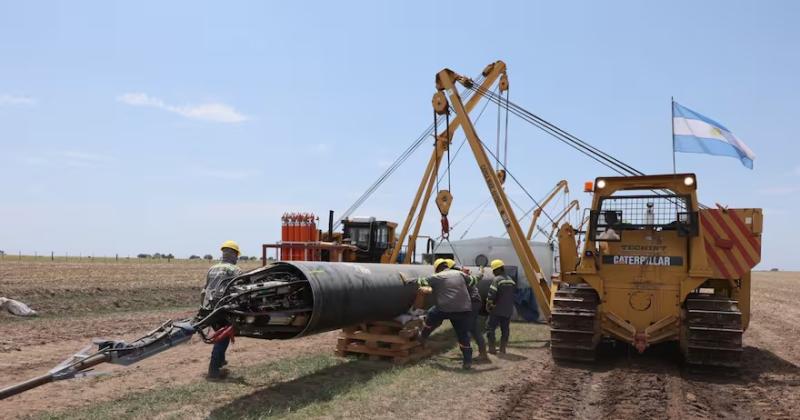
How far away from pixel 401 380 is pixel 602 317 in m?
4.00

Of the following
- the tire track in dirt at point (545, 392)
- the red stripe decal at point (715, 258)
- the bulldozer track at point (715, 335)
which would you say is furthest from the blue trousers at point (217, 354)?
the red stripe decal at point (715, 258)

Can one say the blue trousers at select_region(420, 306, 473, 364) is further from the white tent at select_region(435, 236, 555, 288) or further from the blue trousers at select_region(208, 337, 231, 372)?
the white tent at select_region(435, 236, 555, 288)

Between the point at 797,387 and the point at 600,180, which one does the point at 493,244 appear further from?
the point at 797,387

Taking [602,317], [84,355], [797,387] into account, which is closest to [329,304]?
[84,355]

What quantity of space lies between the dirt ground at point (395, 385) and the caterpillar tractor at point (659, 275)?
2.02ft

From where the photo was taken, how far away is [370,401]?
308 inches

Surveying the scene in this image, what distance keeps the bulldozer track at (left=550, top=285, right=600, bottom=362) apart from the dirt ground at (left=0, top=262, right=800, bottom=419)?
28 centimetres

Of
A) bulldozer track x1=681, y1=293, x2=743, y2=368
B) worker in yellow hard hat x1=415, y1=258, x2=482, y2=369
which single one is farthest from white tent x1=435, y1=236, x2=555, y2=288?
bulldozer track x1=681, y1=293, x2=743, y2=368

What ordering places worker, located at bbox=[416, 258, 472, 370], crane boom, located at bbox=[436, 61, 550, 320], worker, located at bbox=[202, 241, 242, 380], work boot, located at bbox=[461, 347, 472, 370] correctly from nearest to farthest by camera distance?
worker, located at bbox=[202, 241, 242, 380], work boot, located at bbox=[461, 347, 472, 370], worker, located at bbox=[416, 258, 472, 370], crane boom, located at bbox=[436, 61, 550, 320]

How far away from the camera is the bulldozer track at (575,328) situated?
10.3 meters

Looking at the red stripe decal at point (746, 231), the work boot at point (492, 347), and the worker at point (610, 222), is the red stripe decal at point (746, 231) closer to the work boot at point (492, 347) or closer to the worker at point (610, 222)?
the worker at point (610, 222)

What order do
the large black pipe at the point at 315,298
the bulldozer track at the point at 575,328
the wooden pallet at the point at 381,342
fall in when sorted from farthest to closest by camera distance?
1. the wooden pallet at the point at 381,342
2. the bulldozer track at the point at 575,328
3. the large black pipe at the point at 315,298

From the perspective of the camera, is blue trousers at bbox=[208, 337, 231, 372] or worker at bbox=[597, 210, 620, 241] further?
worker at bbox=[597, 210, 620, 241]

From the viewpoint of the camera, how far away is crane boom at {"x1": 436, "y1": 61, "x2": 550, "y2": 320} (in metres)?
14.3
